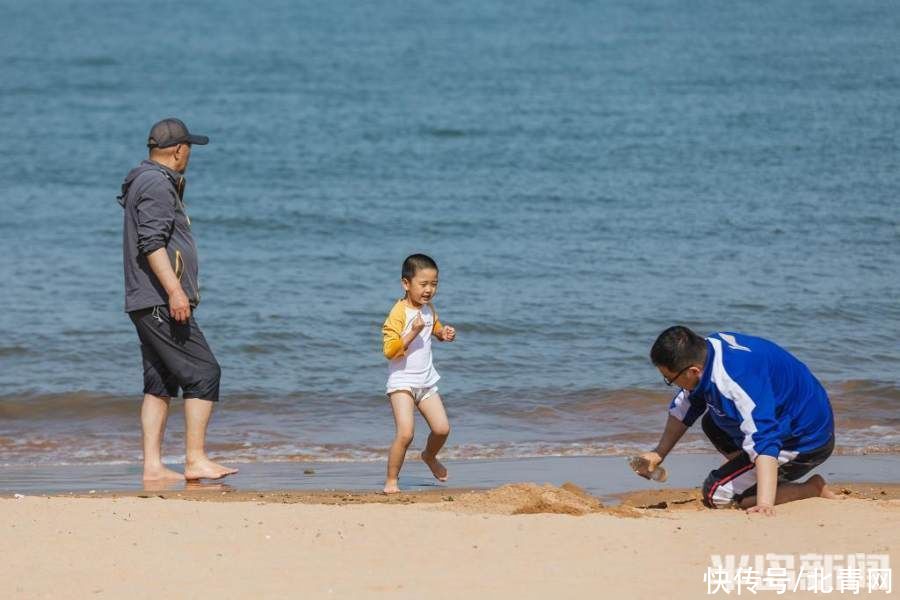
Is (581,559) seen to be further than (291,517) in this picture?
No

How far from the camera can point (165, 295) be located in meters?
6.55

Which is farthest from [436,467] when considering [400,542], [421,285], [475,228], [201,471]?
[475,228]

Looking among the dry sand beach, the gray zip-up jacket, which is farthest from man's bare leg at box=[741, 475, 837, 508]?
the gray zip-up jacket

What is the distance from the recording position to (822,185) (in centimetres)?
1692

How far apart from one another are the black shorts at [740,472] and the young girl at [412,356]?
4.56ft

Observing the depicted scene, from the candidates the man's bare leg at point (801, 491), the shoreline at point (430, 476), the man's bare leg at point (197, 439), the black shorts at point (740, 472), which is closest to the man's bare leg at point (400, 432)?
the shoreline at point (430, 476)

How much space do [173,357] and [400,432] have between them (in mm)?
1247

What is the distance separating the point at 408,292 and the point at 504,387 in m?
3.12

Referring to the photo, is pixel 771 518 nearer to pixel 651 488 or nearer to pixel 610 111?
pixel 651 488

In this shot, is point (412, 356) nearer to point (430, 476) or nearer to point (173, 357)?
point (430, 476)

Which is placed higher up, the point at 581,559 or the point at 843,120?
the point at 843,120

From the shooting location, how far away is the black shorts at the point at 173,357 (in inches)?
259

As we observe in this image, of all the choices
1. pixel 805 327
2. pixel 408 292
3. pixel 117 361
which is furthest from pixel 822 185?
pixel 408 292

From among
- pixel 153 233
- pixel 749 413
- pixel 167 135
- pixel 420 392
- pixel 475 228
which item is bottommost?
pixel 420 392
